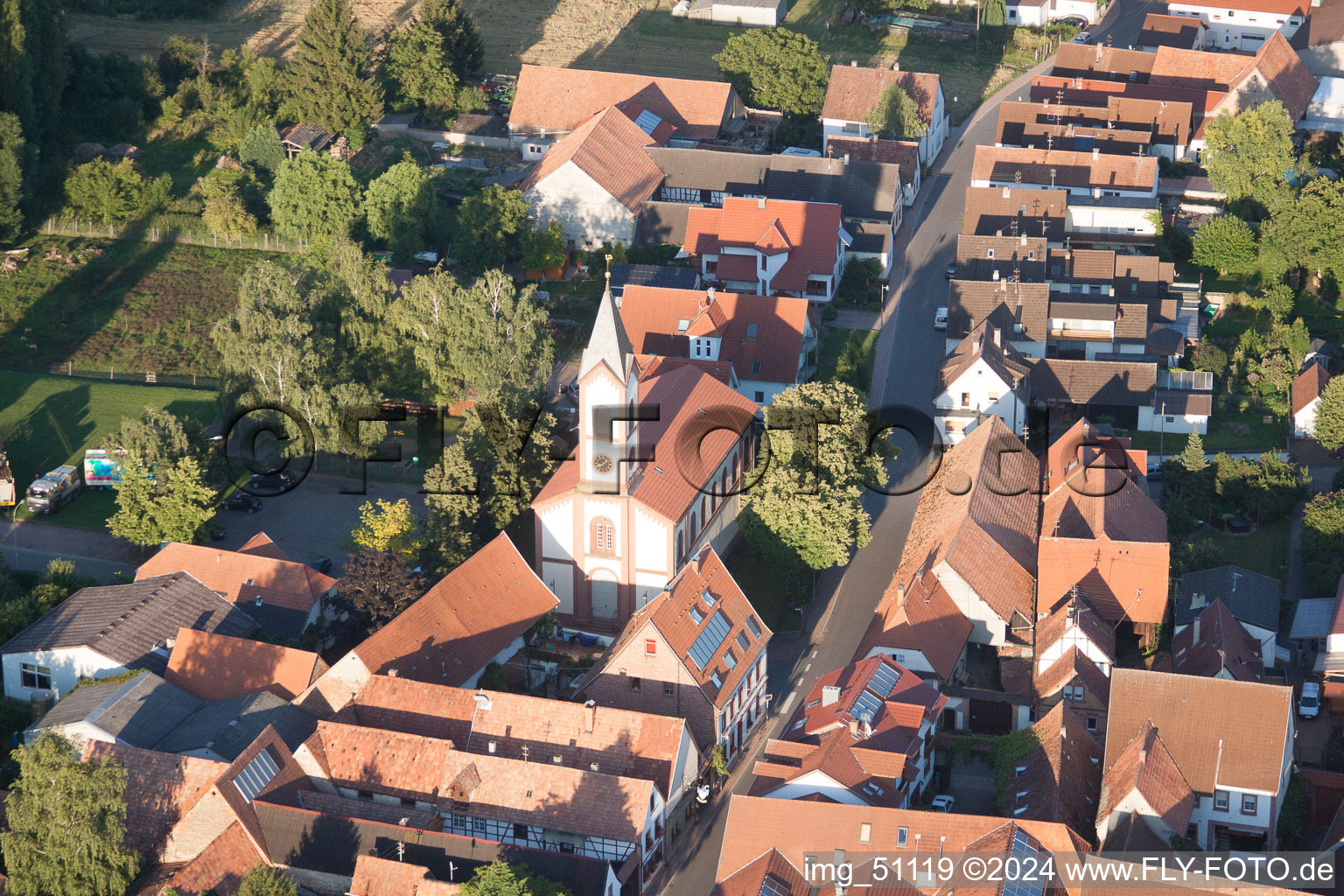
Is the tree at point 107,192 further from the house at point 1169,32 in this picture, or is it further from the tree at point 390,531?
the house at point 1169,32

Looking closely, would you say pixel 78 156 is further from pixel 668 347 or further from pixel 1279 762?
pixel 1279 762

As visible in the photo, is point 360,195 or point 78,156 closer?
point 360,195

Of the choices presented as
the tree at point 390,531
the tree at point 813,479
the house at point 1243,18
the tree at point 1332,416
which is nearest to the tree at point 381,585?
the tree at point 390,531

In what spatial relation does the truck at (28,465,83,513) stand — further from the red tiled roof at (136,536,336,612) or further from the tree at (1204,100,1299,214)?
the tree at (1204,100,1299,214)

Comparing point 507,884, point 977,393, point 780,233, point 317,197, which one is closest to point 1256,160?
point 780,233

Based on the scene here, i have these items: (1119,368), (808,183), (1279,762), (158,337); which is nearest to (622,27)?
(808,183)

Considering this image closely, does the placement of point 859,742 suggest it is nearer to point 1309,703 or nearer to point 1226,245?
point 1309,703

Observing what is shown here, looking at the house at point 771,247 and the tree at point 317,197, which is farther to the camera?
the tree at point 317,197

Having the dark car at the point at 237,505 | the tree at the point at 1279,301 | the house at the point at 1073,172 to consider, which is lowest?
the dark car at the point at 237,505
